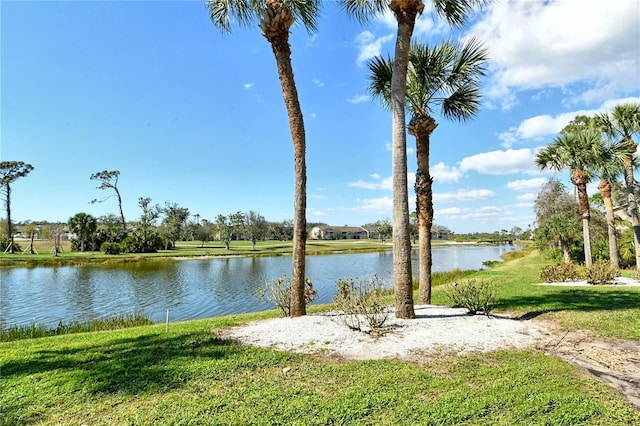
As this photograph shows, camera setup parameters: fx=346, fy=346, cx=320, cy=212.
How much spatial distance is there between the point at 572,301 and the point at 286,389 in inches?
379

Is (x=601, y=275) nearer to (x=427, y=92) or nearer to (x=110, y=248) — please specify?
(x=427, y=92)

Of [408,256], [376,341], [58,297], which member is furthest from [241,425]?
[58,297]

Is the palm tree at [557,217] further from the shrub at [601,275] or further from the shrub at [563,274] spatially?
the shrub at [601,275]

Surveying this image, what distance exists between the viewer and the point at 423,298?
955cm

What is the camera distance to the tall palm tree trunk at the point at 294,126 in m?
7.73

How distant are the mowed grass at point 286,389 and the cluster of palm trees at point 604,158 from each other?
49.9 feet

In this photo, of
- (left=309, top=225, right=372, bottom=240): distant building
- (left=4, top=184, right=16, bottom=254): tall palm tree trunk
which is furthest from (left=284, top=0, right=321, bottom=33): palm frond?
(left=309, top=225, right=372, bottom=240): distant building

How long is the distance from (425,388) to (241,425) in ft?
6.81

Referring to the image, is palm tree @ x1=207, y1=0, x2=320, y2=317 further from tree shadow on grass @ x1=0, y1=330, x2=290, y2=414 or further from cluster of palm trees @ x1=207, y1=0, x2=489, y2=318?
tree shadow on grass @ x1=0, y1=330, x2=290, y2=414

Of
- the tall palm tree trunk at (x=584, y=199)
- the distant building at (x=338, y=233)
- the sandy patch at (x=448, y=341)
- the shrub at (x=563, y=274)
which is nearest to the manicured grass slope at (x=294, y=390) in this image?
the sandy patch at (x=448, y=341)

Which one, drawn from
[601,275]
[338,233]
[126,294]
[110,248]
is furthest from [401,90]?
[338,233]

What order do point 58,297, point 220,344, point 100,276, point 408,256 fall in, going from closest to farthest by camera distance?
1. point 220,344
2. point 408,256
3. point 58,297
4. point 100,276

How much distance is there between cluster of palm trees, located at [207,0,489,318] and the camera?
7418 millimetres

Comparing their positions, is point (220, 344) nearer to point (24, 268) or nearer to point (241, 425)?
point (241, 425)
